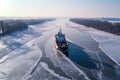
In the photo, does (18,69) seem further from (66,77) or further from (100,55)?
(100,55)

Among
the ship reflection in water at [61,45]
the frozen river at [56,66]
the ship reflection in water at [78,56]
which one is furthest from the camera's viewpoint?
the ship reflection in water at [61,45]

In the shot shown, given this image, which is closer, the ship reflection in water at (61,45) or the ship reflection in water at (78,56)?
the ship reflection in water at (78,56)

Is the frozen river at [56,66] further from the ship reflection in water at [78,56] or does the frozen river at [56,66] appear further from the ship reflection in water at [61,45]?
the ship reflection in water at [61,45]

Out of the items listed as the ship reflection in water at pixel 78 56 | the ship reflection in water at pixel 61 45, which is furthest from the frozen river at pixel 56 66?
the ship reflection in water at pixel 61 45

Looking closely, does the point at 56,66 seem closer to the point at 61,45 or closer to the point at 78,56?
the point at 78,56

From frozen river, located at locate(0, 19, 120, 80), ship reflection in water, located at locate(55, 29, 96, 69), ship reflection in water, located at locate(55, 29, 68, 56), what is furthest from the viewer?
ship reflection in water, located at locate(55, 29, 68, 56)

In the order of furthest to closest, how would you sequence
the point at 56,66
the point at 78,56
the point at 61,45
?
the point at 61,45 → the point at 78,56 → the point at 56,66

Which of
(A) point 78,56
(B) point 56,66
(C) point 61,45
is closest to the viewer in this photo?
(B) point 56,66

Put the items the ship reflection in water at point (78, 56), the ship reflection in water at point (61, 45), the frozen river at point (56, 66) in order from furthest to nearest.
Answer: the ship reflection in water at point (61, 45), the ship reflection in water at point (78, 56), the frozen river at point (56, 66)

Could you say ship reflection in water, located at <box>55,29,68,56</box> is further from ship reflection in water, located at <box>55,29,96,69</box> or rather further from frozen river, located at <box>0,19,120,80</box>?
frozen river, located at <box>0,19,120,80</box>

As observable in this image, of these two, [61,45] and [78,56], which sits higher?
[61,45]

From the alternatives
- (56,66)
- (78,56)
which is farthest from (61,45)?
(56,66)

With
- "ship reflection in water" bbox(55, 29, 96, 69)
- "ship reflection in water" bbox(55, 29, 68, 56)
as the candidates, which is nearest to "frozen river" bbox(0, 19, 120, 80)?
"ship reflection in water" bbox(55, 29, 96, 69)
